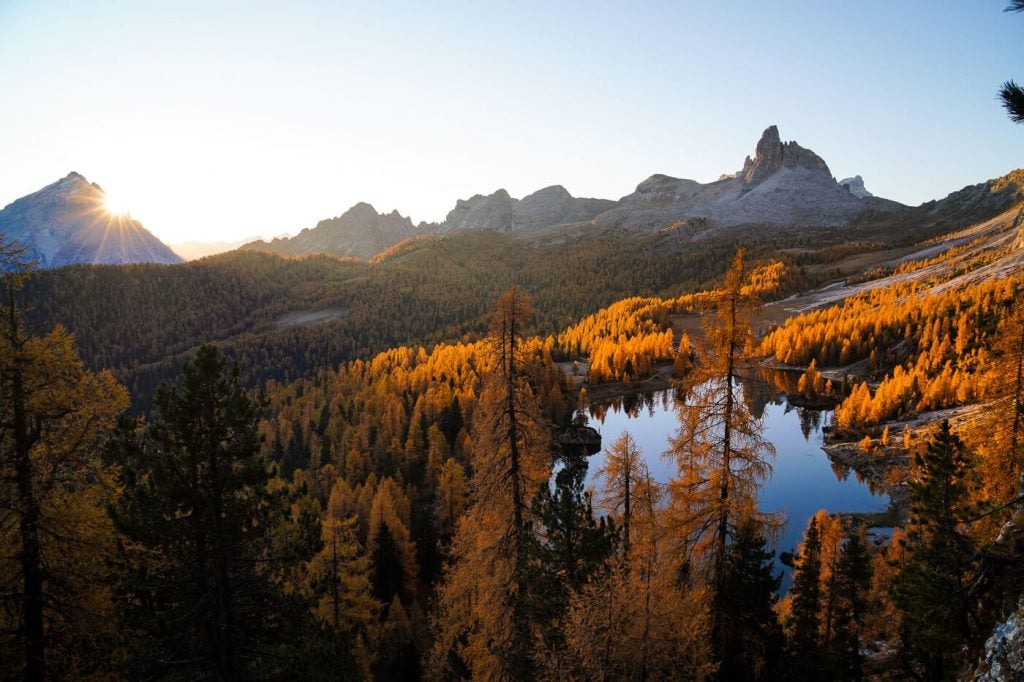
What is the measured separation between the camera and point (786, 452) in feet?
252

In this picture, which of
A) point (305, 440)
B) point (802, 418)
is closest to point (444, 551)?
point (305, 440)

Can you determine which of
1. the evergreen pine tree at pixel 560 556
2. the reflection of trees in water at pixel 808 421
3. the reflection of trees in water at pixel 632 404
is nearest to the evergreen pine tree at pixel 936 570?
the evergreen pine tree at pixel 560 556

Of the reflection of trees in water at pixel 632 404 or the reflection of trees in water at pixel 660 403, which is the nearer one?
the reflection of trees in water at pixel 660 403

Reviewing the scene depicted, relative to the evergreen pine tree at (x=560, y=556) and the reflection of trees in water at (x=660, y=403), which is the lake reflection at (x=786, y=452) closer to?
the reflection of trees in water at (x=660, y=403)

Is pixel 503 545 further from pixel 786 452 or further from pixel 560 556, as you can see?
pixel 786 452

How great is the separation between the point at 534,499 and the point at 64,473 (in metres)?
13.4

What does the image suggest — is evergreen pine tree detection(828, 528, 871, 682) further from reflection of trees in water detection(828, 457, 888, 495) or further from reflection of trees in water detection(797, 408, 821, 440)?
reflection of trees in water detection(797, 408, 821, 440)

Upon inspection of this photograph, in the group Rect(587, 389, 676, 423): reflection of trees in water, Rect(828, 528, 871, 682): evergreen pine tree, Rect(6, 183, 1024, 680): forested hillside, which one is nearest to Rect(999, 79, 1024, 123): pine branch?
Rect(6, 183, 1024, 680): forested hillside

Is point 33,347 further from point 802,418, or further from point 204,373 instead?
point 802,418

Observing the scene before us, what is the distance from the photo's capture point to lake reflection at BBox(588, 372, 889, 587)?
5642 centimetres

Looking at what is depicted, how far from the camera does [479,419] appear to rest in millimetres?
17766

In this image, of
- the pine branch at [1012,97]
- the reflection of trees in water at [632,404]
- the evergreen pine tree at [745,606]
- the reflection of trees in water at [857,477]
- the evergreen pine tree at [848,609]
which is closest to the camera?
the pine branch at [1012,97]

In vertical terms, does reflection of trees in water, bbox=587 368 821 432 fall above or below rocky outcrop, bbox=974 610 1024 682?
below

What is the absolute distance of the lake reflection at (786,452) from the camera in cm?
5642
